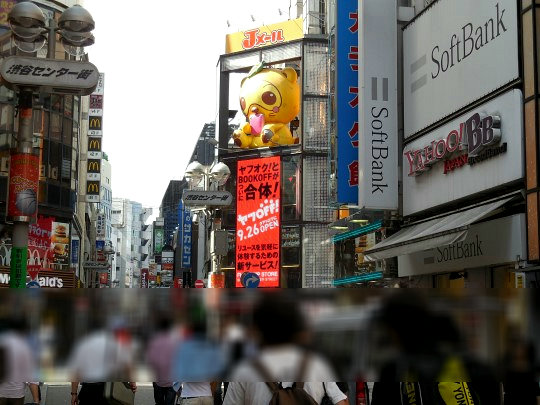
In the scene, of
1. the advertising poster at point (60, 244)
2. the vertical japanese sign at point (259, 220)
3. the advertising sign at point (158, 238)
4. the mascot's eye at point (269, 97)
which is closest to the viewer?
the vertical japanese sign at point (259, 220)

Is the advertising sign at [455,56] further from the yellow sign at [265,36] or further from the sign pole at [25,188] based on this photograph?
the yellow sign at [265,36]

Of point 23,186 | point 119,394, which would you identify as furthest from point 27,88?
point 119,394

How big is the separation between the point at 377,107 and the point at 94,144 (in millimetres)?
43963

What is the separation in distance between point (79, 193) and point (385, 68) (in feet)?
166

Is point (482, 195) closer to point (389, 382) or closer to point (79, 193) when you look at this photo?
point (389, 382)

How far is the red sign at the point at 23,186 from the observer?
12.5 metres

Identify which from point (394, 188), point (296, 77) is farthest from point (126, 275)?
point (394, 188)

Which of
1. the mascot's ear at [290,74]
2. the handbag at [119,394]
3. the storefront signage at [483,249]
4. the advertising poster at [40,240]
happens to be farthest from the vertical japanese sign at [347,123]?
the advertising poster at [40,240]

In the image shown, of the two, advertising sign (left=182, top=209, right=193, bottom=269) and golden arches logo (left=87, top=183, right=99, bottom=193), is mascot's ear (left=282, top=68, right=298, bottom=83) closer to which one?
golden arches logo (left=87, top=183, right=99, bottom=193)

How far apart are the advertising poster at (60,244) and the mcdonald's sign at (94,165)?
537 inches

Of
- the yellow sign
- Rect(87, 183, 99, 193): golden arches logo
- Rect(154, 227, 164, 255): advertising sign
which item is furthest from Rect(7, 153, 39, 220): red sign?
Rect(154, 227, 164, 255): advertising sign

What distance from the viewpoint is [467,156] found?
58.5 ft

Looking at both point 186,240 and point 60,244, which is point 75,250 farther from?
point 186,240

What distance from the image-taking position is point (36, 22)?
13250 mm
